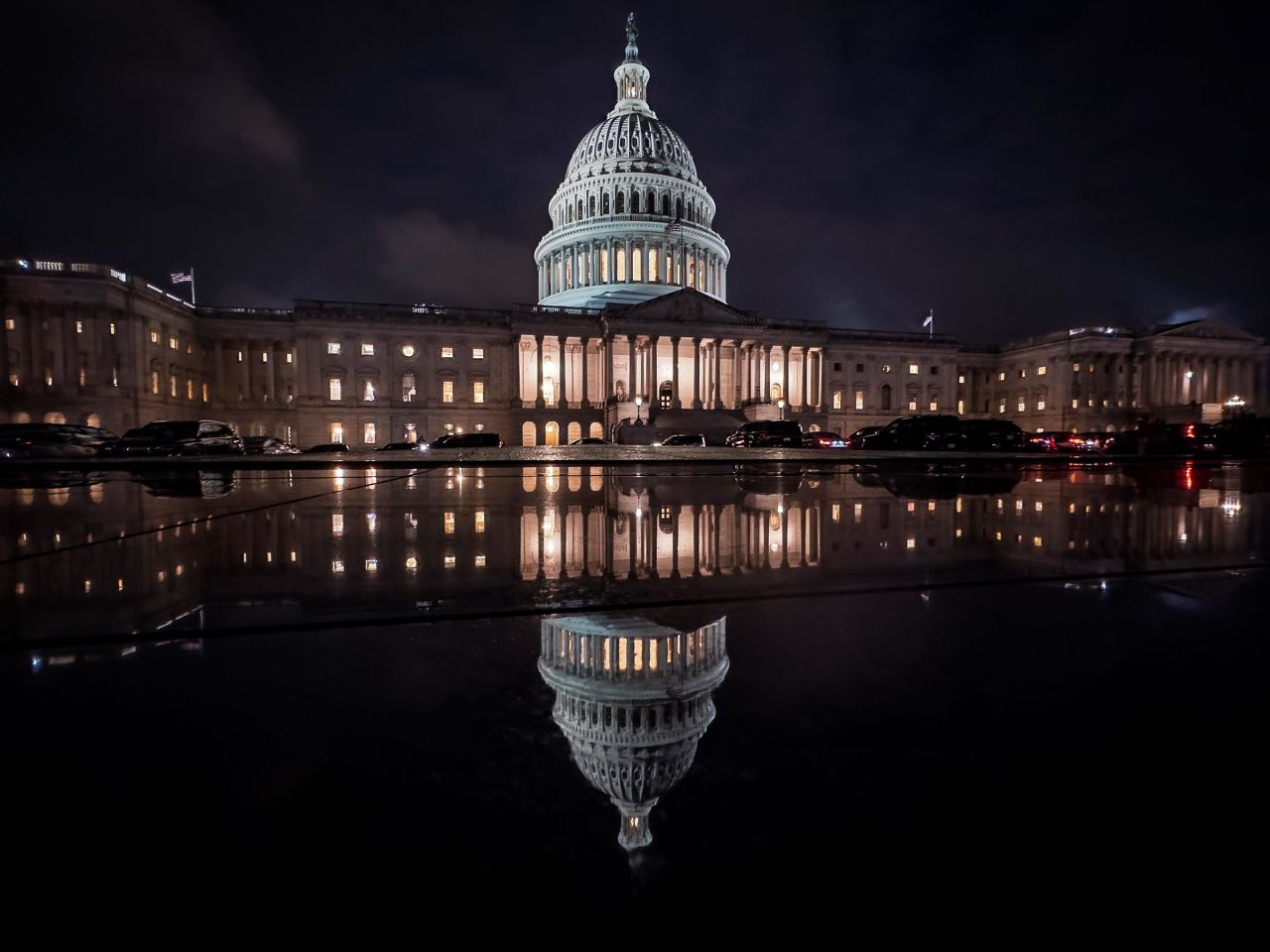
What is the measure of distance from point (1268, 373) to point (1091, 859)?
108 m

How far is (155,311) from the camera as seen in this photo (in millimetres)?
51469

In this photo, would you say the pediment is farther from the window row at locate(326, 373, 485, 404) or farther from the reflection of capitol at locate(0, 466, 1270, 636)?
the reflection of capitol at locate(0, 466, 1270, 636)

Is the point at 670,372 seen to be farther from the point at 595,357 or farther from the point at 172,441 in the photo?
the point at 172,441

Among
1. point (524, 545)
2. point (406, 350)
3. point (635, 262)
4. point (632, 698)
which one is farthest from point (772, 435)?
point (635, 262)

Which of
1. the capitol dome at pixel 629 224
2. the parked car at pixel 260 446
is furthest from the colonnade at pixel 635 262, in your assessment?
the parked car at pixel 260 446

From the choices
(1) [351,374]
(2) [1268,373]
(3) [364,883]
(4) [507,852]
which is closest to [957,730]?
(4) [507,852]

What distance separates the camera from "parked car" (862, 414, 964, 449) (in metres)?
23.2

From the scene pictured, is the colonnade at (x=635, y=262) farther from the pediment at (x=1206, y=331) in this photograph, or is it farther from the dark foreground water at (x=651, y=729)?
the dark foreground water at (x=651, y=729)

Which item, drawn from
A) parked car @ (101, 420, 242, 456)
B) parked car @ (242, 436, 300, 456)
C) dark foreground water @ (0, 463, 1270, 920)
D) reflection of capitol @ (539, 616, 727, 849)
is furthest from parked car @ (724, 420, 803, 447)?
reflection of capitol @ (539, 616, 727, 849)

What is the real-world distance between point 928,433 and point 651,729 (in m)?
24.9

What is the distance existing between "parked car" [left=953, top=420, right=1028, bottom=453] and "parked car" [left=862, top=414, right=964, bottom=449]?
1.18 feet

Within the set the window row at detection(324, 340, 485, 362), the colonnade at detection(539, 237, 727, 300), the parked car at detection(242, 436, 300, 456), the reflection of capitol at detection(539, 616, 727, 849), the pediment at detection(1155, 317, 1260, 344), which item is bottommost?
the reflection of capitol at detection(539, 616, 727, 849)

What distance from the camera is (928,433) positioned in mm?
23531

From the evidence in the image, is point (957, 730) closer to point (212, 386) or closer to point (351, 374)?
point (351, 374)
